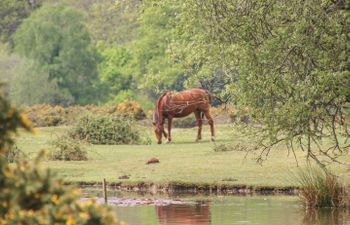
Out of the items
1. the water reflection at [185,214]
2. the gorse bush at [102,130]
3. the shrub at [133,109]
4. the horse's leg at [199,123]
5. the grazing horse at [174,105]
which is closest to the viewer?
the water reflection at [185,214]

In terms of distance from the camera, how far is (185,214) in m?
22.1

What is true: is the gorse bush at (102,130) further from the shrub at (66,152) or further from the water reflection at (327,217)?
the water reflection at (327,217)

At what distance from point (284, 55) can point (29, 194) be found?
12.8 m

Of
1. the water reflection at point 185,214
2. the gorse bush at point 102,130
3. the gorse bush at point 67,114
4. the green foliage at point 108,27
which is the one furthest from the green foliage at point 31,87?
the water reflection at point 185,214

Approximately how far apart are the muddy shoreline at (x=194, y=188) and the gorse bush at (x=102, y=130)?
43.2 ft

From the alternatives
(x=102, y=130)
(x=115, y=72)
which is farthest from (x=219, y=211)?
(x=115, y=72)

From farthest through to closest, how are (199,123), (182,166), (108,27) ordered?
(108,27)
(199,123)
(182,166)

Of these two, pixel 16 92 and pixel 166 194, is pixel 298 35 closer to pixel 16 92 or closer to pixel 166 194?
pixel 166 194

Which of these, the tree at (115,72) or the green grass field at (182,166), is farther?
the tree at (115,72)

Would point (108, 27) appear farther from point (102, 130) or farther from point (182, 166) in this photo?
point (182, 166)

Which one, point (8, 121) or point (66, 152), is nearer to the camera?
point (8, 121)

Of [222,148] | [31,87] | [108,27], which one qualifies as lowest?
[222,148]

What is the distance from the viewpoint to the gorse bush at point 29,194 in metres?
8.30

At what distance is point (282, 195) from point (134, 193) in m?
3.65
